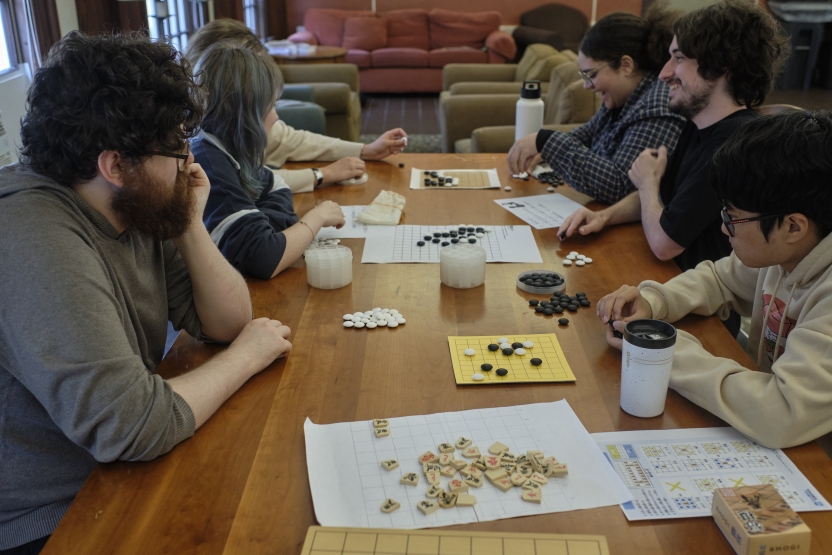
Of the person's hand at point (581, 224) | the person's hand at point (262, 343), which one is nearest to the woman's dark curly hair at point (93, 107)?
the person's hand at point (262, 343)

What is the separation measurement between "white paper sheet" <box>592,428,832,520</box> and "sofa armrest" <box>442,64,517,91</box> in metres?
5.41

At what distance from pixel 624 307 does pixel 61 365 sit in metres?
1.07

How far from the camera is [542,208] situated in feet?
7.52

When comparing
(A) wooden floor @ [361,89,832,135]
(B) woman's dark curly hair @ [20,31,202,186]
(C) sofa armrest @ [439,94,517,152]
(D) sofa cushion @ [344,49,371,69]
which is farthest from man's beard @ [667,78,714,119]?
(D) sofa cushion @ [344,49,371,69]

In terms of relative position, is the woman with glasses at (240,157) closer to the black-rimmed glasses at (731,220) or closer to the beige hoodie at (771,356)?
the beige hoodie at (771,356)

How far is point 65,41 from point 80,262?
36 centimetres

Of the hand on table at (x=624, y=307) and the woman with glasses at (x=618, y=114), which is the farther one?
the woman with glasses at (x=618, y=114)

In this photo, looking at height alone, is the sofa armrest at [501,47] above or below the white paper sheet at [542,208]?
below

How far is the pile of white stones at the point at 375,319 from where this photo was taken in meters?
1.49

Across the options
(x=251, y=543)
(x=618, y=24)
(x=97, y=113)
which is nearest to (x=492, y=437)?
(x=251, y=543)

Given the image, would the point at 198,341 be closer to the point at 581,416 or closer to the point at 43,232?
the point at 43,232

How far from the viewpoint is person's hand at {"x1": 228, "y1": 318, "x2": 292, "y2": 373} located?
4.26 feet

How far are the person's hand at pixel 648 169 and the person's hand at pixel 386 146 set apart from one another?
1013mm

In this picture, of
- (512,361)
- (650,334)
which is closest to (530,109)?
(512,361)
